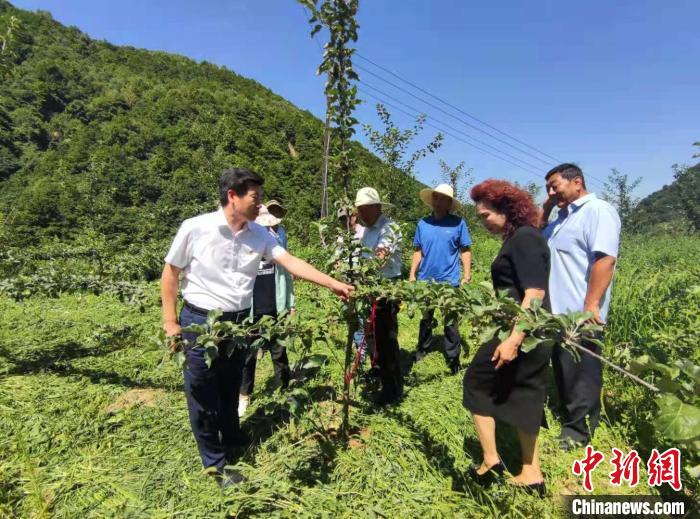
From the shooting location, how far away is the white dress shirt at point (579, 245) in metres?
2.25

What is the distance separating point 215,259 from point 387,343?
1.47 meters

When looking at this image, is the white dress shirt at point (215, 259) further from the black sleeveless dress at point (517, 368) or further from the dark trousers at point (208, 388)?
the black sleeveless dress at point (517, 368)

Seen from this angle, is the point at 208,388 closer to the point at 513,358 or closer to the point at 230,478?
the point at 230,478

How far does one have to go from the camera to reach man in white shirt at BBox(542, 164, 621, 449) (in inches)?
89.7

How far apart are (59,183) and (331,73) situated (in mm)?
26998

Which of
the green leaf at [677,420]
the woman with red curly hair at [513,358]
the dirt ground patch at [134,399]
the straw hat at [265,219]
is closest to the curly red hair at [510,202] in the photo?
the woman with red curly hair at [513,358]

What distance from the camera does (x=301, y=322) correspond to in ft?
6.55

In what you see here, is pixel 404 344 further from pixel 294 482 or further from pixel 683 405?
pixel 683 405

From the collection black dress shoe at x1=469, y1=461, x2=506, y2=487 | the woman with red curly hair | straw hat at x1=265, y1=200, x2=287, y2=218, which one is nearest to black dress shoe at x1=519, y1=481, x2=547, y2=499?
the woman with red curly hair

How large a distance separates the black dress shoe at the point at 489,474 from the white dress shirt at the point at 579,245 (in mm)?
1044

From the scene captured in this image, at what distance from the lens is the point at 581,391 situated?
2482 mm

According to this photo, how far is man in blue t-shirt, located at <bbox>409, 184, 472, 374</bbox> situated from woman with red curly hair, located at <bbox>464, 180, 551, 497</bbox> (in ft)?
4.52

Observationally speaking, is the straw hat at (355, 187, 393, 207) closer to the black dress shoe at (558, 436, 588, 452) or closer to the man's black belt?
the man's black belt

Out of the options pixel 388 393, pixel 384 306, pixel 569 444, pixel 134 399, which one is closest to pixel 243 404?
pixel 134 399
